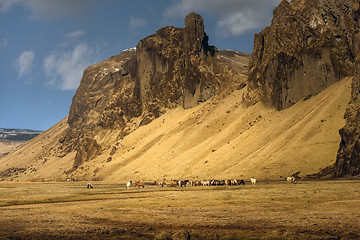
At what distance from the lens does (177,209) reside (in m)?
23.1

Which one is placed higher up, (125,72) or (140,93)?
(125,72)

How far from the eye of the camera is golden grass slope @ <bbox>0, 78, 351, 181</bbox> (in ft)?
195

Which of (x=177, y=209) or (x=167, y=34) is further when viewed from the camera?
(x=167, y=34)

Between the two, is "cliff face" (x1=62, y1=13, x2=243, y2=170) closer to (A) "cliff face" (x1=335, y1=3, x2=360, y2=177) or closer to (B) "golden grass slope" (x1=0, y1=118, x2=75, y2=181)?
(B) "golden grass slope" (x1=0, y1=118, x2=75, y2=181)

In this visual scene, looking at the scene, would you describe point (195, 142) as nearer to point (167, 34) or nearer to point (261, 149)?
point (261, 149)

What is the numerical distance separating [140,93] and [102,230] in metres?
138

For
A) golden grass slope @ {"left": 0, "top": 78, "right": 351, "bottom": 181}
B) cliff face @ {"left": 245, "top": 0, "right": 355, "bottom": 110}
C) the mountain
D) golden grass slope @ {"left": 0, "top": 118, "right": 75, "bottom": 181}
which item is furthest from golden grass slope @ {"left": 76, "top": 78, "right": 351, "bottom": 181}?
golden grass slope @ {"left": 0, "top": 118, "right": 75, "bottom": 181}

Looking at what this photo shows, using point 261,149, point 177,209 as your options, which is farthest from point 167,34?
point 177,209

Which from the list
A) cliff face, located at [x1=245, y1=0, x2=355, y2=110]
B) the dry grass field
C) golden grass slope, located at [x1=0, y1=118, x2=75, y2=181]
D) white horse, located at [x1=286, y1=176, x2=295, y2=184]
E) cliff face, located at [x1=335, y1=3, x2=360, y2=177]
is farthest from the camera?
golden grass slope, located at [x1=0, y1=118, x2=75, y2=181]

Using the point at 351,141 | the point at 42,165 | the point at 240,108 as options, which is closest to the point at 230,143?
the point at 240,108

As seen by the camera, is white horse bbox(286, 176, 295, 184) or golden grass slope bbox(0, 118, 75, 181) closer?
white horse bbox(286, 176, 295, 184)

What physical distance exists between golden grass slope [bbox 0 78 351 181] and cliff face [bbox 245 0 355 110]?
3.63 meters

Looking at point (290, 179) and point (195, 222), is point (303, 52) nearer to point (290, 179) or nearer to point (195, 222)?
point (290, 179)

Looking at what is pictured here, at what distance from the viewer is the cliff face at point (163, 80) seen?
129 m
